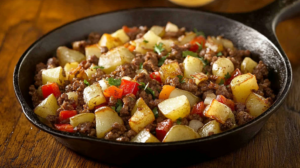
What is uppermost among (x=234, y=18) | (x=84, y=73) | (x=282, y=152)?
(x=234, y=18)

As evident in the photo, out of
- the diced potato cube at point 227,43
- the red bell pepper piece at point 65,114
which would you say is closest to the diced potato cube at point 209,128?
the red bell pepper piece at point 65,114

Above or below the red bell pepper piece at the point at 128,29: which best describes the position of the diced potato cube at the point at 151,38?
above

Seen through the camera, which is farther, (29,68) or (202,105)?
(29,68)

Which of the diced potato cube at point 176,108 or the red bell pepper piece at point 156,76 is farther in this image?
the red bell pepper piece at point 156,76

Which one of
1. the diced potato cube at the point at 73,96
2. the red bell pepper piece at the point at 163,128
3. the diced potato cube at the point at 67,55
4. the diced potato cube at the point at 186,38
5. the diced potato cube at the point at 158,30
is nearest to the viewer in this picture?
the red bell pepper piece at the point at 163,128

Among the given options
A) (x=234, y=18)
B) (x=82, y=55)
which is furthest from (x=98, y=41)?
(x=234, y=18)

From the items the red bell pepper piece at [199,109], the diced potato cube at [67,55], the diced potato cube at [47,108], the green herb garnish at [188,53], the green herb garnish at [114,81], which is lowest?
the diced potato cube at [47,108]

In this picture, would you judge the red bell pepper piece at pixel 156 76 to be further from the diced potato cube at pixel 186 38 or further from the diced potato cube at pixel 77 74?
the diced potato cube at pixel 186 38

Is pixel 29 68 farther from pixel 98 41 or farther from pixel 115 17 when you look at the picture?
pixel 115 17
